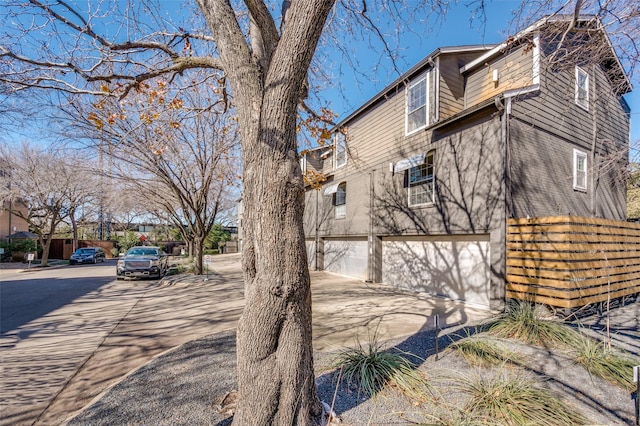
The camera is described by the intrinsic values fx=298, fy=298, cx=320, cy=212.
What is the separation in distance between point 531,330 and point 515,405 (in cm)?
257

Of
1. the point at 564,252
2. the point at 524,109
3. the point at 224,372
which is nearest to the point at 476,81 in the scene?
Result: the point at 524,109

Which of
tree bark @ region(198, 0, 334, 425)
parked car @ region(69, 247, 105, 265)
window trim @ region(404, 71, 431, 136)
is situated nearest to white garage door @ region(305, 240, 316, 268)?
window trim @ region(404, 71, 431, 136)

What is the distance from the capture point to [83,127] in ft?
26.5

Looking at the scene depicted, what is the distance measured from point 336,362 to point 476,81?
1040 cm

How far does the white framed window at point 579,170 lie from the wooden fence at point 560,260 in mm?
2080

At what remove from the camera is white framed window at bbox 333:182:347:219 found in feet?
47.4

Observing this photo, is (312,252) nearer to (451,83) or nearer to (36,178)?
(451,83)

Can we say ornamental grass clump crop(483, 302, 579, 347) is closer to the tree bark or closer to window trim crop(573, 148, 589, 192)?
the tree bark

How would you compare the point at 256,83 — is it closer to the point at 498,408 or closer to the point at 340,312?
the point at 498,408

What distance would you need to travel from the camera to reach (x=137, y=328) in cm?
614

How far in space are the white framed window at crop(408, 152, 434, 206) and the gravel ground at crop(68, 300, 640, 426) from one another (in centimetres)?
582

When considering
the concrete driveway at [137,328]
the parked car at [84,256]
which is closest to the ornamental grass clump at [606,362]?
the concrete driveway at [137,328]

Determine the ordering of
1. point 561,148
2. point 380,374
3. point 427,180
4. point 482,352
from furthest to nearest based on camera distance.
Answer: point 427,180 → point 561,148 → point 482,352 → point 380,374

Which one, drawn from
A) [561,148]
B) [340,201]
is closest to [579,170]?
[561,148]
